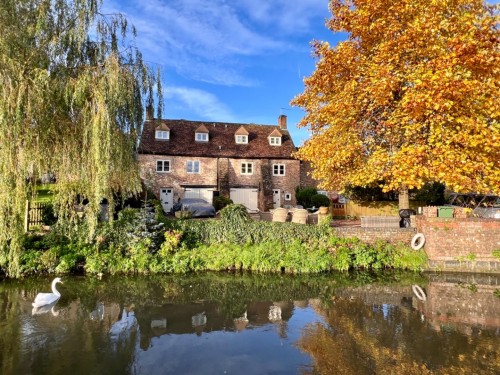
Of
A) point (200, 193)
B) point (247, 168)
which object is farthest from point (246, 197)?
point (200, 193)

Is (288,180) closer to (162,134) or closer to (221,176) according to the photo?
(221,176)

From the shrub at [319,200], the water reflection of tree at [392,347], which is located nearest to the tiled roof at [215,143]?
the shrub at [319,200]

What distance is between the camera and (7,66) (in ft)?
30.7

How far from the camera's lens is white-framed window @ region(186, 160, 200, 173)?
30.5m

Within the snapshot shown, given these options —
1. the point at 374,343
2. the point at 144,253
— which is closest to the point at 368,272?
the point at 374,343

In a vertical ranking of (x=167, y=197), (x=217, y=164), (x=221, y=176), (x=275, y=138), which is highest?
(x=275, y=138)

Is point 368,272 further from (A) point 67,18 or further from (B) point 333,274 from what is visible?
(A) point 67,18

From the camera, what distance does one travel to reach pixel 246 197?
31.2m

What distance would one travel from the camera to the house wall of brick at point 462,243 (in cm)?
1343

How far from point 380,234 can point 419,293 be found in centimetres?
427

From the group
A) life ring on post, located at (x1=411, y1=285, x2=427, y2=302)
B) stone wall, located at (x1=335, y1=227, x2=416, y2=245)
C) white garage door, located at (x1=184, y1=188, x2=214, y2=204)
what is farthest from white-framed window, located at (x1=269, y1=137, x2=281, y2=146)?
life ring on post, located at (x1=411, y1=285, x2=427, y2=302)

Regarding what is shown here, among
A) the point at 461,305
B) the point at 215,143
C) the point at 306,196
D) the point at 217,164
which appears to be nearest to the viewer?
the point at 461,305

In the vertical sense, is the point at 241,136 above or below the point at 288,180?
above

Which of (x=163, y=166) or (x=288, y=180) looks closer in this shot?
(x=163, y=166)
